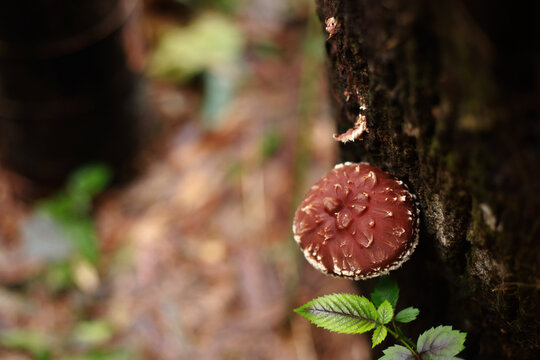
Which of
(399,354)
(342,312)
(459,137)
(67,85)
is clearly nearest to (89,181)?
(67,85)

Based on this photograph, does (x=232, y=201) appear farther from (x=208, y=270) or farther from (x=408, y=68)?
(x=408, y=68)

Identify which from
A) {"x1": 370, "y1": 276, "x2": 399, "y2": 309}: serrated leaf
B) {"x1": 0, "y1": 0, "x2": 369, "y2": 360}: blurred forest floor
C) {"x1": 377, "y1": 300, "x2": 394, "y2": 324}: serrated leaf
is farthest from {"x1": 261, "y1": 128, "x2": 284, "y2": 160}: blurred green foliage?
{"x1": 377, "y1": 300, "x2": 394, "y2": 324}: serrated leaf

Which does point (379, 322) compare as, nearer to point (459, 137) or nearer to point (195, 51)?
point (459, 137)

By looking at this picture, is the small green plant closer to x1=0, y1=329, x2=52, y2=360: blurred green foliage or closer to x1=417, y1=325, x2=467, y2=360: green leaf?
x1=417, y1=325, x2=467, y2=360: green leaf

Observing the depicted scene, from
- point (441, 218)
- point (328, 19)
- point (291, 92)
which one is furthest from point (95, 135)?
point (441, 218)

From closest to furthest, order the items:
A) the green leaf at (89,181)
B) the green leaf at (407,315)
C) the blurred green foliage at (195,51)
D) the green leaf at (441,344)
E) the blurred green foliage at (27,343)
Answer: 1. the green leaf at (441,344)
2. the green leaf at (407,315)
3. the blurred green foliage at (27,343)
4. the green leaf at (89,181)
5. the blurred green foliage at (195,51)

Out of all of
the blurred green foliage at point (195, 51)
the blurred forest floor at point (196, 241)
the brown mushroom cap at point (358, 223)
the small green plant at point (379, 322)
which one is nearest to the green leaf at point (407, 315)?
the small green plant at point (379, 322)

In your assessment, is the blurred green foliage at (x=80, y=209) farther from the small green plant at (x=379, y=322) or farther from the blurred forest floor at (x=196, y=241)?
the small green plant at (x=379, y=322)
